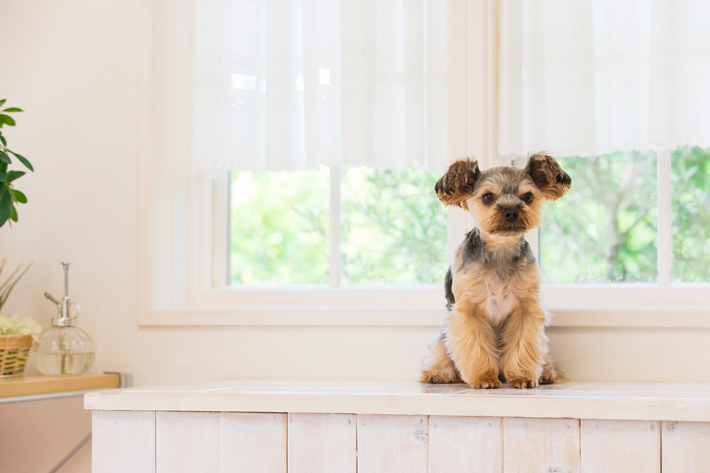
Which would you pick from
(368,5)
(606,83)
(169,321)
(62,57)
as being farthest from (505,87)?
(62,57)

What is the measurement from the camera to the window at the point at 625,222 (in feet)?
5.16

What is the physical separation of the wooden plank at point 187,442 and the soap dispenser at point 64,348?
526 millimetres

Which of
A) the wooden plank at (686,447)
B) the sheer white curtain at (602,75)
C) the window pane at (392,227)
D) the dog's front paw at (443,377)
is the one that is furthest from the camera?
the window pane at (392,227)

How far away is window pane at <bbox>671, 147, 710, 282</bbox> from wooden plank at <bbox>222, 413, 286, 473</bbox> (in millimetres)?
1134

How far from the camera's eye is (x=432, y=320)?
1541 millimetres

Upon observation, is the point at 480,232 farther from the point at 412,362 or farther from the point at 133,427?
the point at 133,427

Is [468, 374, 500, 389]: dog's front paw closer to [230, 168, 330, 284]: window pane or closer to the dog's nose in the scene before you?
the dog's nose

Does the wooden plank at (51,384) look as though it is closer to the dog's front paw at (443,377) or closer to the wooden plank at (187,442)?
the wooden plank at (187,442)

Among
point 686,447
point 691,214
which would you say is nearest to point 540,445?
point 686,447

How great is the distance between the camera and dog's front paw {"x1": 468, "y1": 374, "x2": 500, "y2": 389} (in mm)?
1212

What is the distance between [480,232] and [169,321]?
0.91m

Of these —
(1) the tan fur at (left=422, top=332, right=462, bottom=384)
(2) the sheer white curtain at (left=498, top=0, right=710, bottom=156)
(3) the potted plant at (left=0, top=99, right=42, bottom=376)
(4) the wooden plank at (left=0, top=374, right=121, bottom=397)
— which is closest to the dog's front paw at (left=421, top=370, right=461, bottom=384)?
(1) the tan fur at (left=422, top=332, right=462, bottom=384)

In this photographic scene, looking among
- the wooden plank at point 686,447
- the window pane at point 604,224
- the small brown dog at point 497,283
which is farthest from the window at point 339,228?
the wooden plank at point 686,447

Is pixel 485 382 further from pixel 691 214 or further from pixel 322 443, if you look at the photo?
pixel 691 214
